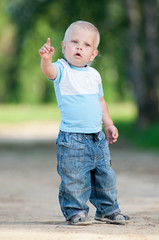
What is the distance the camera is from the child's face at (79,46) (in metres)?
4.08

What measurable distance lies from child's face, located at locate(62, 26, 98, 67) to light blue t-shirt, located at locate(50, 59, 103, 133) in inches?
3.1

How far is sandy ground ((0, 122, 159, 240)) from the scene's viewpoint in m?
3.68

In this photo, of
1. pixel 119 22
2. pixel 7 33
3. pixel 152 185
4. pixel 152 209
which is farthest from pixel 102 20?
pixel 7 33

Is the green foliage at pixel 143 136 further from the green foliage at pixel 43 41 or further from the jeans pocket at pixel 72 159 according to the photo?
the jeans pocket at pixel 72 159

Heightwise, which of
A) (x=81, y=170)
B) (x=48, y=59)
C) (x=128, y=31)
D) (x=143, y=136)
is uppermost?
(x=128, y=31)

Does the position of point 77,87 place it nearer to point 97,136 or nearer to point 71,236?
point 97,136

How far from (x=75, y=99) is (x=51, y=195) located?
290 cm

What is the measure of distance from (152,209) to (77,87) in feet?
5.85

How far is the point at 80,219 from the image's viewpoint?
4.10 meters

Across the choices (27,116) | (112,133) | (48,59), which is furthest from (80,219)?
(27,116)

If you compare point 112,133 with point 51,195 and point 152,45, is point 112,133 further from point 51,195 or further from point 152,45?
point 152,45

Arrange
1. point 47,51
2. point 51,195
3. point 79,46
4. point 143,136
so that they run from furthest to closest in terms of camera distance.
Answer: point 143,136
point 51,195
point 79,46
point 47,51

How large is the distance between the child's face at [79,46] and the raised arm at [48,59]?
197 mm

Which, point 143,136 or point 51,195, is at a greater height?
point 51,195
